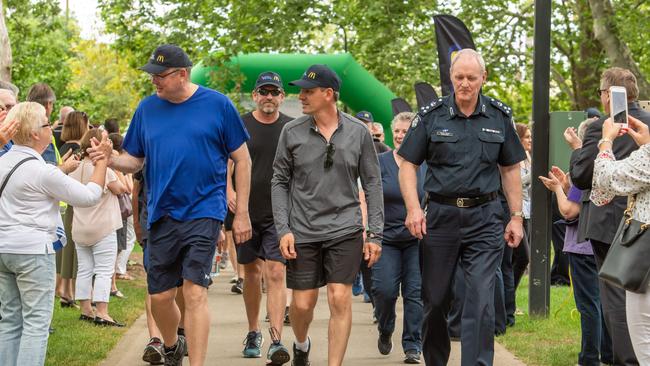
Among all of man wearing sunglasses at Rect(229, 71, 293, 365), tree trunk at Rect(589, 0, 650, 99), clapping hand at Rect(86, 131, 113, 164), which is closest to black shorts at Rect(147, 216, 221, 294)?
clapping hand at Rect(86, 131, 113, 164)

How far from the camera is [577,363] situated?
952 cm

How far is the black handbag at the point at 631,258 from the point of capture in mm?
6488

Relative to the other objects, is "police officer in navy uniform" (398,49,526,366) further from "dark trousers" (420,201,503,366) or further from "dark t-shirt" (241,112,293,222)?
"dark t-shirt" (241,112,293,222)

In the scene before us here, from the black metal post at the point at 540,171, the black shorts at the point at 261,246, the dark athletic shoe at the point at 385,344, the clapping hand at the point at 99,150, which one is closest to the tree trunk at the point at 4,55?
the black shorts at the point at 261,246

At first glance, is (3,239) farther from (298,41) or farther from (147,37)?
(147,37)

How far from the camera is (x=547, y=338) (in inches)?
433

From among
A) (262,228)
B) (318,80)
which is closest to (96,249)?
(262,228)

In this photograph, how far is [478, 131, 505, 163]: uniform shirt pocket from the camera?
7.94 m

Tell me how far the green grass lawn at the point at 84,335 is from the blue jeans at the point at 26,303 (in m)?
1.82

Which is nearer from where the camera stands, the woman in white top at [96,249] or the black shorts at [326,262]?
the black shorts at [326,262]

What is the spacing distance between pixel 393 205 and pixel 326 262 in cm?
210

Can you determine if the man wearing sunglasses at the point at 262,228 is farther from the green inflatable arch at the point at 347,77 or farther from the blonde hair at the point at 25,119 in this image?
the green inflatable arch at the point at 347,77

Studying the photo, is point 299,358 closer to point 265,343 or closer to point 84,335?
point 265,343

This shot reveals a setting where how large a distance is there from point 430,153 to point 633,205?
172 centimetres
